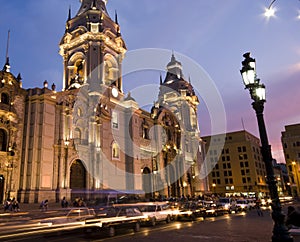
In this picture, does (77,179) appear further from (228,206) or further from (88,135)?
(228,206)

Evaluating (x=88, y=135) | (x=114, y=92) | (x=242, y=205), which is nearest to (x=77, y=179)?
(x=88, y=135)

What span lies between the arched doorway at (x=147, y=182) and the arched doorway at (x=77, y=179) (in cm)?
1424

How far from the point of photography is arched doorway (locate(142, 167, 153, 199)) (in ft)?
163

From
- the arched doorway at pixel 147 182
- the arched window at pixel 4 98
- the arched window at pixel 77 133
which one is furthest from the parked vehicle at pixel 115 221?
→ the arched doorway at pixel 147 182

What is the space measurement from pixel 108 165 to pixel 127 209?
2648 cm

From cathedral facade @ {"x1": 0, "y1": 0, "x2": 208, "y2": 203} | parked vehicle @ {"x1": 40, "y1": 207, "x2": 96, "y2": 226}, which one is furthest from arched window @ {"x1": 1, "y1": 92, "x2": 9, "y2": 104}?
parked vehicle @ {"x1": 40, "y1": 207, "x2": 96, "y2": 226}

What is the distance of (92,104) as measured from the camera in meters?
42.4

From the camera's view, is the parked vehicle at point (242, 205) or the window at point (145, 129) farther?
the window at point (145, 129)

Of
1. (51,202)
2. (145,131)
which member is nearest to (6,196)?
(51,202)

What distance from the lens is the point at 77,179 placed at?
125 feet

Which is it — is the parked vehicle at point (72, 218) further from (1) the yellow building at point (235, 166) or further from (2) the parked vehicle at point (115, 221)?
(1) the yellow building at point (235, 166)

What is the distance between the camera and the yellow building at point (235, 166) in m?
87.8

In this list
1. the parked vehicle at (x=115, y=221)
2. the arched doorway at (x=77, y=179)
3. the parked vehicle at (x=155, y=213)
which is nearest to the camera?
the parked vehicle at (x=115, y=221)

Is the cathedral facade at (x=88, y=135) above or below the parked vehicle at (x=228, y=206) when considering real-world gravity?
above
